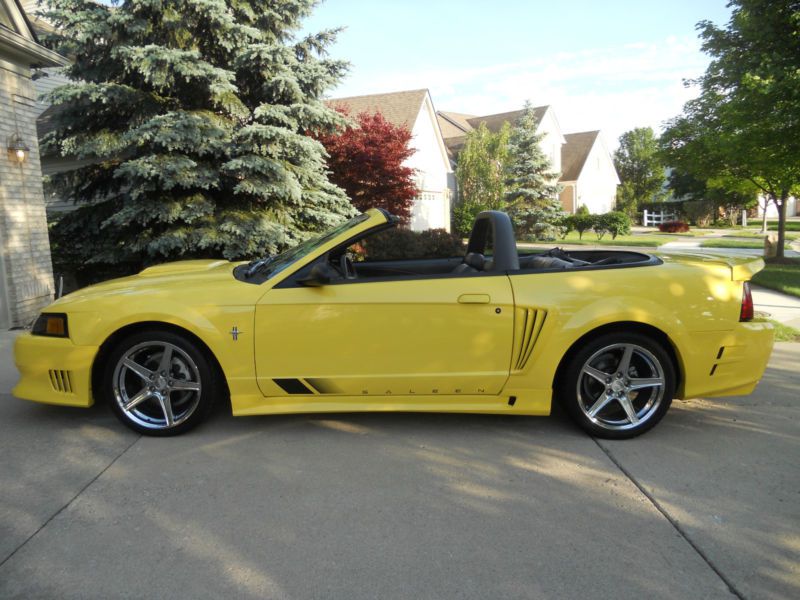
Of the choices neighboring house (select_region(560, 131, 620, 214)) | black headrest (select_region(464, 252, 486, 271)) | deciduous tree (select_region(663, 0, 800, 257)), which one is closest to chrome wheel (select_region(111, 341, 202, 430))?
black headrest (select_region(464, 252, 486, 271))

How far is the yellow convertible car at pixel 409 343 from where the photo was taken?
154 inches

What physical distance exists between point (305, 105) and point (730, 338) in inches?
314

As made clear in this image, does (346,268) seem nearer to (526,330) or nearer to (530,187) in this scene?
(526,330)

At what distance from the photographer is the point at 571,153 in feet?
145

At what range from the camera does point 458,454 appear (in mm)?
3824

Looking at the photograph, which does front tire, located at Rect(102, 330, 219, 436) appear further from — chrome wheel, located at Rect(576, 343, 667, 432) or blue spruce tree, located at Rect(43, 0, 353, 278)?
blue spruce tree, located at Rect(43, 0, 353, 278)

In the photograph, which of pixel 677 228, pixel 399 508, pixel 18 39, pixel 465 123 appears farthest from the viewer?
pixel 465 123

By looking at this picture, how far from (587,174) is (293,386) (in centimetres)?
4313

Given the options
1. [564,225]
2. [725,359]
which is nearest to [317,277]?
[725,359]

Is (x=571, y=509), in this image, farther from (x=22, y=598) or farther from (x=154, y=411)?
(x=154, y=411)

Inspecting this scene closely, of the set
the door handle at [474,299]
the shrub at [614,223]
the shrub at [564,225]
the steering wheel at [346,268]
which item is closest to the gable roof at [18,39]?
the steering wheel at [346,268]

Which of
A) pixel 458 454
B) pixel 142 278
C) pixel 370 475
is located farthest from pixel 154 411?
pixel 458 454

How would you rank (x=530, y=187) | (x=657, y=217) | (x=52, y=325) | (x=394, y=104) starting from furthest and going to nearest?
(x=657, y=217) → (x=530, y=187) → (x=394, y=104) → (x=52, y=325)

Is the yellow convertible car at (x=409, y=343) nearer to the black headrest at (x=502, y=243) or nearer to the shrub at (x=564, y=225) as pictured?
the black headrest at (x=502, y=243)
